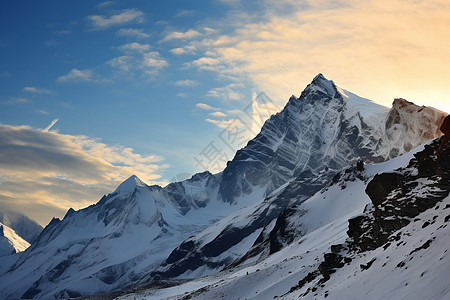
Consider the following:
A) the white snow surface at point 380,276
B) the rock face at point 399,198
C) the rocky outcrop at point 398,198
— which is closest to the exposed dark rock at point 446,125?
the rocky outcrop at point 398,198

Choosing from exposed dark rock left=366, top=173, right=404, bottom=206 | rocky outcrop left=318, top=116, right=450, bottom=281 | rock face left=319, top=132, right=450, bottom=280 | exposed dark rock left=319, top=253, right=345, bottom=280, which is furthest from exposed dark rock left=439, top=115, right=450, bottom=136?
exposed dark rock left=319, top=253, right=345, bottom=280

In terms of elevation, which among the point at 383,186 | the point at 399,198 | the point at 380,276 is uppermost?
the point at 383,186

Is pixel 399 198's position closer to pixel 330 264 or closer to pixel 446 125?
pixel 446 125

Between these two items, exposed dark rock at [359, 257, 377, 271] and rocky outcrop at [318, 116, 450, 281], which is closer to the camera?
exposed dark rock at [359, 257, 377, 271]

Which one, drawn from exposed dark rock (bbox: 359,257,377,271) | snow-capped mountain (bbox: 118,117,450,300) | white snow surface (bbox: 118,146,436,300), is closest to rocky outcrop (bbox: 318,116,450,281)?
snow-capped mountain (bbox: 118,117,450,300)

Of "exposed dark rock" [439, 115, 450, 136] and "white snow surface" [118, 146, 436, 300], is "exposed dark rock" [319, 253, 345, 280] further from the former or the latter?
"exposed dark rock" [439, 115, 450, 136]

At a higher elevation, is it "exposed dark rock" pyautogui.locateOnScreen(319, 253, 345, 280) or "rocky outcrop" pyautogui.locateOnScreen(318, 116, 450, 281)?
"rocky outcrop" pyautogui.locateOnScreen(318, 116, 450, 281)

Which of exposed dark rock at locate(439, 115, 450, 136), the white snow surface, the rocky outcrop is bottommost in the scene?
the white snow surface

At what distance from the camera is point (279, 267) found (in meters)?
60.5

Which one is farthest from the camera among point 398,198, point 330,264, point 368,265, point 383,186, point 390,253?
point 383,186

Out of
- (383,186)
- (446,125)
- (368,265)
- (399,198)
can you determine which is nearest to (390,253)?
(368,265)

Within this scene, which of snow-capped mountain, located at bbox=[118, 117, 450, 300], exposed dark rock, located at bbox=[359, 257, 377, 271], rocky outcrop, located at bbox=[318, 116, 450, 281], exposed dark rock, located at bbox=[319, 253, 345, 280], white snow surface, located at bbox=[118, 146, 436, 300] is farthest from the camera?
exposed dark rock, located at bbox=[319, 253, 345, 280]

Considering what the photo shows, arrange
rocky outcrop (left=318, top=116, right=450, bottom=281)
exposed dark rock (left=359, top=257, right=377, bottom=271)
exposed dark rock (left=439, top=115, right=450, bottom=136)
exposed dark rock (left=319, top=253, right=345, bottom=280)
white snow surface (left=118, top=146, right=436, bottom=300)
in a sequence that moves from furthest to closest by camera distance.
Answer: exposed dark rock (left=319, top=253, right=345, bottom=280) < rocky outcrop (left=318, top=116, right=450, bottom=281) < exposed dark rock (left=439, top=115, right=450, bottom=136) < exposed dark rock (left=359, top=257, right=377, bottom=271) < white snow surface (left=118, top=146, right=436, bottom=300)

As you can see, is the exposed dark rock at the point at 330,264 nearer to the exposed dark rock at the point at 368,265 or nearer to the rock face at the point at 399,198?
the rock face at the point at 399,198
